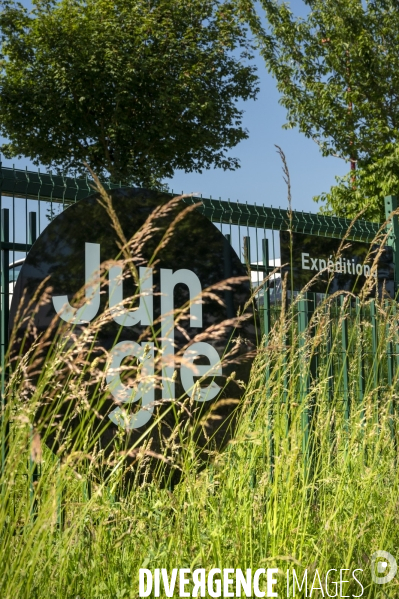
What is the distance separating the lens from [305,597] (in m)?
2.42

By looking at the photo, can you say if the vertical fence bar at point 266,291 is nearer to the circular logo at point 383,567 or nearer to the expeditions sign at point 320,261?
the expeditions sign at point 320,261

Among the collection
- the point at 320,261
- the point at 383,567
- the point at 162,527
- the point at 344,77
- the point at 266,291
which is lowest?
the point at 383,567

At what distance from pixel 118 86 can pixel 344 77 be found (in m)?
7.30

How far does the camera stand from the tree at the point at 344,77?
1612 centimetres

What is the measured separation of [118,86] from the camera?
21.3 metres

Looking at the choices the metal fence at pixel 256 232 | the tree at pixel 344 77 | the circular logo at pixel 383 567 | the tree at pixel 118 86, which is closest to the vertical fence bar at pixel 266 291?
the metal fence at pixel 256 232

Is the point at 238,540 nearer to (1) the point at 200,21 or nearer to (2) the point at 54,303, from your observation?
(2) the point at 54,303

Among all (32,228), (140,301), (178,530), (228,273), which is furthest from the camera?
(228,273)

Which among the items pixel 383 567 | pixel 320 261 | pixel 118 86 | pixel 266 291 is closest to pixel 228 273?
Result: pixel 266 291

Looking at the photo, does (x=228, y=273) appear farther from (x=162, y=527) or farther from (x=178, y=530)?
(x=178, y=530)

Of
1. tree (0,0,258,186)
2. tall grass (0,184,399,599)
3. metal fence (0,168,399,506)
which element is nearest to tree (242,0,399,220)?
tree (0,0,258,186)

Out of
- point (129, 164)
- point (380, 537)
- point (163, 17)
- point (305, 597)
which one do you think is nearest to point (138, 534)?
point (305, 597)

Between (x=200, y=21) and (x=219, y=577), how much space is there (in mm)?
23265

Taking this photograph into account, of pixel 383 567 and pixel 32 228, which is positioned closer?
pixel 383 567
